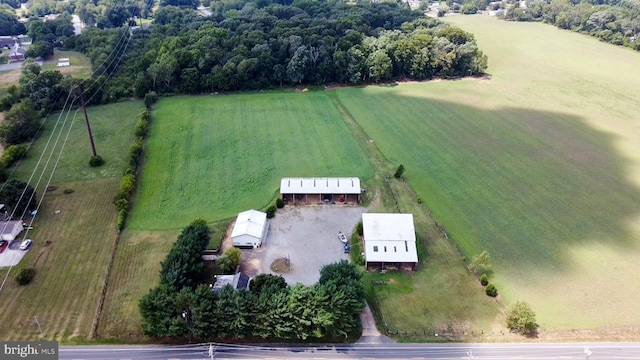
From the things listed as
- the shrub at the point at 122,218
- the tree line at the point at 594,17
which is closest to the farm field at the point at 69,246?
the shrub at the point at 122,218

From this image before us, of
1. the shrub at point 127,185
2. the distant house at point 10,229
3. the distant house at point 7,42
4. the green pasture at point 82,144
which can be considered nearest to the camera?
the distant house at point 10,229

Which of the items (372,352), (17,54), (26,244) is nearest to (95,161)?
(26,244)

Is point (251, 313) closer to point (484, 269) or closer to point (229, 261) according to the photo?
point (229, 261)

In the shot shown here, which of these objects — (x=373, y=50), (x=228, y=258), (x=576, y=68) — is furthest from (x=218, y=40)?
(x=576, y=68)

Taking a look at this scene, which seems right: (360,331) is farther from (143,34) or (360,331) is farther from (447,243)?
(143,34)

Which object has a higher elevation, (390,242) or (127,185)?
(127,185)

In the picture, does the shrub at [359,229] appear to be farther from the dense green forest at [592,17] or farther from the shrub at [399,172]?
the dense green forest at [592,17]
